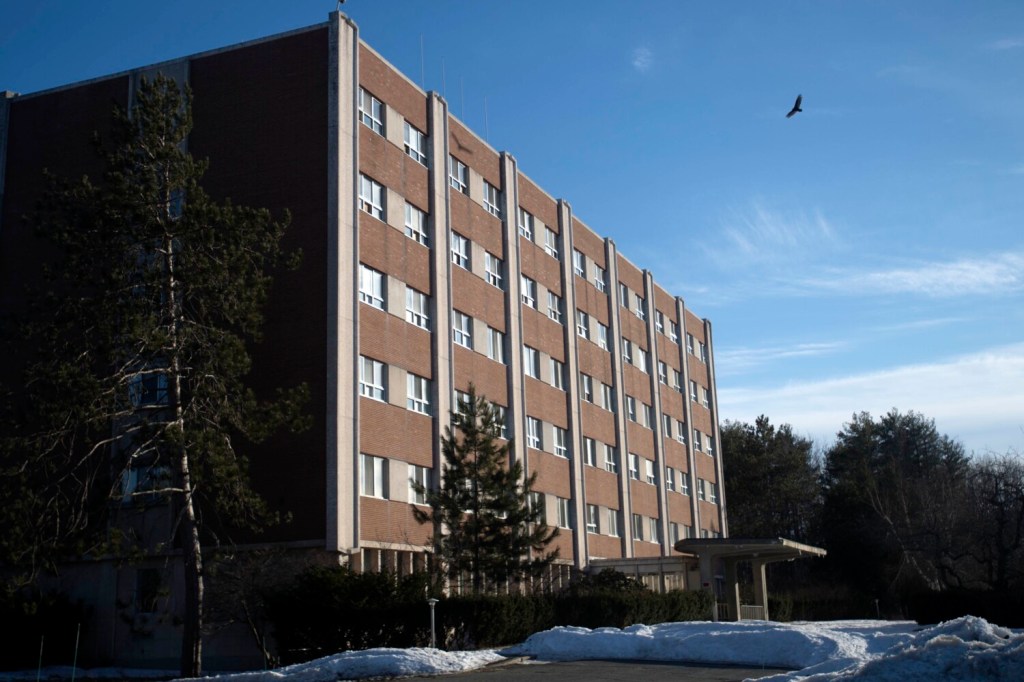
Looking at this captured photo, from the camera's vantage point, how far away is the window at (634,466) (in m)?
55.7

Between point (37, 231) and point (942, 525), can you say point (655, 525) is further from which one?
point (37, 231)

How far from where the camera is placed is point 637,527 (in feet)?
181

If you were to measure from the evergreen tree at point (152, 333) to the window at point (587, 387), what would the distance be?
972 inches

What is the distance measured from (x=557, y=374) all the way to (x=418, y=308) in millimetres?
12636

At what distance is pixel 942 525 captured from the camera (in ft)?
195

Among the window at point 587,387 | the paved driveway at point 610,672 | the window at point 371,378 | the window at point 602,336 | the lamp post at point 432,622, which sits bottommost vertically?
the paved driveway at point 610,672

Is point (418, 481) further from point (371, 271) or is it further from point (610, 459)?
point (610, 459)

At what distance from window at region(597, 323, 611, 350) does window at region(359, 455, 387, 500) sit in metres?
22.1

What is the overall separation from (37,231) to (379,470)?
12344 mm

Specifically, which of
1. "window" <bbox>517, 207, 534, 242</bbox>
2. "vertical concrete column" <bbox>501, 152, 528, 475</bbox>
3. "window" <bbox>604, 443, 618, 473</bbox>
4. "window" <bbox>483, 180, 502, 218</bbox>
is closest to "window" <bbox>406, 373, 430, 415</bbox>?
"vertical concrete column" <bbox>501, 152, 528, 475</bbox>

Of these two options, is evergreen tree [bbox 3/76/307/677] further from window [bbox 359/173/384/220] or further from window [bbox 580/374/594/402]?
window [bbox 580/374/594/402]

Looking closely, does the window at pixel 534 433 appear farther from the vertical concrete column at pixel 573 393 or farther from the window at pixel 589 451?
the window at pixel 589 451

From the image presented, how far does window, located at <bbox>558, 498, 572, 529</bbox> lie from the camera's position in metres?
46.2

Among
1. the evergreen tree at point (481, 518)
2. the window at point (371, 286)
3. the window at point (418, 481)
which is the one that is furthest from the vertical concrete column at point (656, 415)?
the window at point (371, 286)
